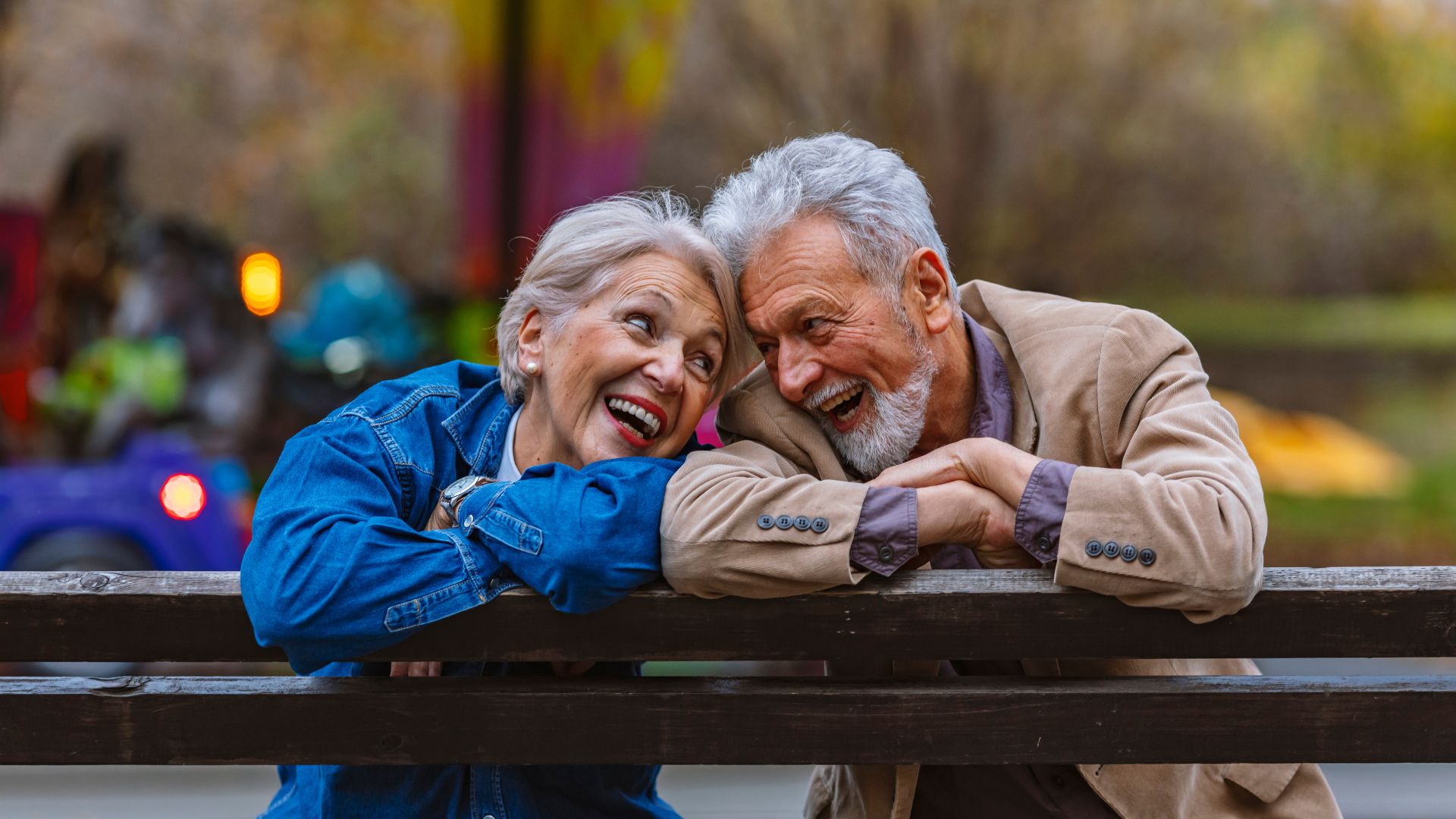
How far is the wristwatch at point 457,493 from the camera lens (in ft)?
6.52

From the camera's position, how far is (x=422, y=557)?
70.0 inches

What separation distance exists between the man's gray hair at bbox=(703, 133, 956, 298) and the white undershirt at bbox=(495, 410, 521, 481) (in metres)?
0.48

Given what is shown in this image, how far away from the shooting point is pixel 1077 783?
7.00ft

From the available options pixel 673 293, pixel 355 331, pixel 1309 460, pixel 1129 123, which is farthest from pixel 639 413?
pixel 1129 123

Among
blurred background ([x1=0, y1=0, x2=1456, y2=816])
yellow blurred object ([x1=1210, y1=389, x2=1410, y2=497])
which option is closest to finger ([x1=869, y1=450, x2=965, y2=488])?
blurred background ([x1=0, y1=0, x2=1456, y2=816])

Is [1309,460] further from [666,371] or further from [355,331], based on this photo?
[666,371]

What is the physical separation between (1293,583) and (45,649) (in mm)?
1687

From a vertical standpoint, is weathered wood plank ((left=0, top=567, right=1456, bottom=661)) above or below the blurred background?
above

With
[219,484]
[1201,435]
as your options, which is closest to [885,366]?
[1201,435]

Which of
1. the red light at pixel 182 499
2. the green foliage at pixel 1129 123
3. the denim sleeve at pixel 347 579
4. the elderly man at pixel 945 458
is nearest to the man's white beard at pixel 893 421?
the elderly man at pixel 945 458

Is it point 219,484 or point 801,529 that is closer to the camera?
point 801,529

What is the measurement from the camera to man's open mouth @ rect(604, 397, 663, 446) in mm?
2188

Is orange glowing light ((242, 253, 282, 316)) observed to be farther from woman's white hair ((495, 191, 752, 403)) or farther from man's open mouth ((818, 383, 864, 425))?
man's open mouth ((818, 383, 864, 425))

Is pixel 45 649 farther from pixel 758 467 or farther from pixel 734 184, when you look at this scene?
pixel 734 184
